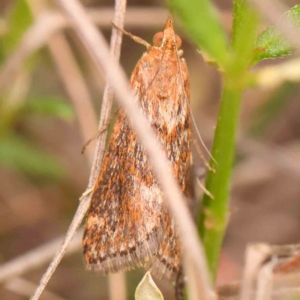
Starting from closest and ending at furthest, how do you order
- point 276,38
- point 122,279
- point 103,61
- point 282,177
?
point 103,61
point 276,38
point 122,279
point 282,177

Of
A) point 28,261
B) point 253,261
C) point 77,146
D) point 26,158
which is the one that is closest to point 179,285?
point 253,261

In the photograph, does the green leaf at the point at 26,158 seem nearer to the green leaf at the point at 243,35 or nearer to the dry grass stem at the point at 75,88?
the dry grass stem at the point at 75,88

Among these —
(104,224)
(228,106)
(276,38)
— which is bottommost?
(104,224)

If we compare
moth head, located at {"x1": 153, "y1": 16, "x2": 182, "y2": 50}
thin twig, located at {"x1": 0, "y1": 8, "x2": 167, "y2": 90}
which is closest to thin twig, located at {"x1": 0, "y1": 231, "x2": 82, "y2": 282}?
thin twig, located at {"x1": 0, "y1": 8, "x2": 167, "y2": 90}

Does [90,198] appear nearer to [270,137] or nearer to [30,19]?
[30,19]

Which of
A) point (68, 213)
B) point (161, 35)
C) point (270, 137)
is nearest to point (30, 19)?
point (161, 35)

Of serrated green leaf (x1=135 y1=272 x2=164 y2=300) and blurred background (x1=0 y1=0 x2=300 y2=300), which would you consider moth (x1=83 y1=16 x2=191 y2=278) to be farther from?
blurred background (x1=0 y1=0 x2=300 y2=300)
